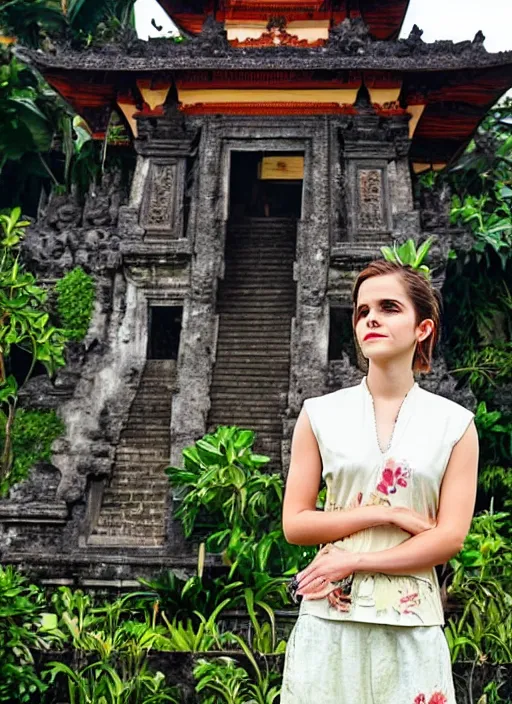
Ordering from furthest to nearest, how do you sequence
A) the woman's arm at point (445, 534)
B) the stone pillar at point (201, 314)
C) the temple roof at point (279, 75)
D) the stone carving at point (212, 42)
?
the stone carving at point (212, 42) → the temple roof at point (279, 75) → the stone pillar at point (201, 314) → the woman's arm at point (445, 534)

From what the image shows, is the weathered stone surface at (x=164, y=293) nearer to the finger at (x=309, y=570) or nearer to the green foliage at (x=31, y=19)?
the green foliage at (x=31, y=19)

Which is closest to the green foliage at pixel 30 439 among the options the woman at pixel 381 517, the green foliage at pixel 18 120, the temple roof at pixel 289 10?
the green foliage at pixel 18 120

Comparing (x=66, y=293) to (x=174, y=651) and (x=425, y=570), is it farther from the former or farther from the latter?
(x=425, y=570)

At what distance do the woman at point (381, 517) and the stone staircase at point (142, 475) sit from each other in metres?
8.44

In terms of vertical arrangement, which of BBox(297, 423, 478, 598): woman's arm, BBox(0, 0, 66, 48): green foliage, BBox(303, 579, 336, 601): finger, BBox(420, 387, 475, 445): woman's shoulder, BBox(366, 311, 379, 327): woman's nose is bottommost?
BBox(303, 579, 336, 601): finger

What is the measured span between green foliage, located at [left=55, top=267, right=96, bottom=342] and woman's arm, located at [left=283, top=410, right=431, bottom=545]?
10.3m

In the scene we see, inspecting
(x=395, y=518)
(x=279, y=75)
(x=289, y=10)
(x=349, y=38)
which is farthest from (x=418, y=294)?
(x=289, y=10)

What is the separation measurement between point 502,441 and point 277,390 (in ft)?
10.8

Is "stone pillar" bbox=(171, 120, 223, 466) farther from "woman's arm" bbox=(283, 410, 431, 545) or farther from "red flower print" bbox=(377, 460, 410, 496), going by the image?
"red flower print" bbox=(377, 460, 410, 496)

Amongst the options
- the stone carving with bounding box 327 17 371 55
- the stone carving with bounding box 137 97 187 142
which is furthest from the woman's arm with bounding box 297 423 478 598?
the stone carving with bounding box 137 97 187 142

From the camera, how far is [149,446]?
1163 centimetres

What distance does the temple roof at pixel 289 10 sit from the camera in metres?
14.6

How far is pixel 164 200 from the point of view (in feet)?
43.2

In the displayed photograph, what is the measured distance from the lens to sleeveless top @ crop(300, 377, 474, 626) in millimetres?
2371
